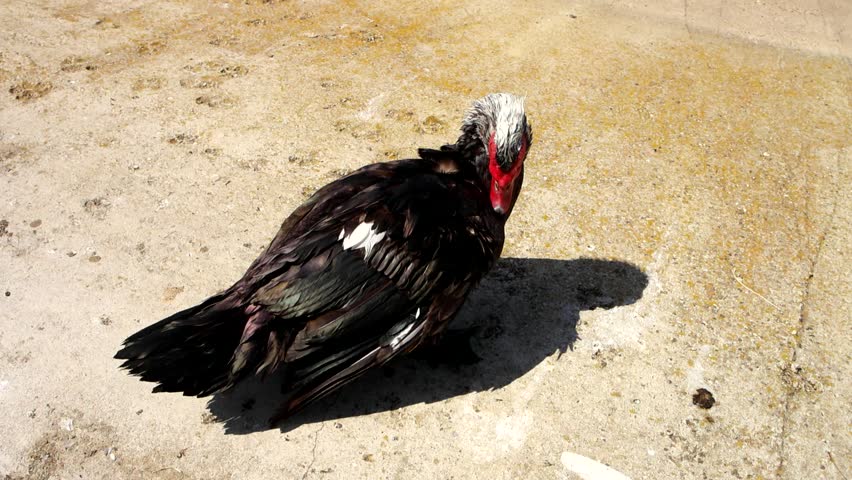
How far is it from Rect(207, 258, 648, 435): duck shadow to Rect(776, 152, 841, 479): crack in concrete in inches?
32.8

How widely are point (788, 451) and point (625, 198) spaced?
1823mm

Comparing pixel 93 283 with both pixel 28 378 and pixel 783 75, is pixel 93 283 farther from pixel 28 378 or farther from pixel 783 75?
pixel 783 75

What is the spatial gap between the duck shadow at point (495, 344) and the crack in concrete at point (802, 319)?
0.83 m

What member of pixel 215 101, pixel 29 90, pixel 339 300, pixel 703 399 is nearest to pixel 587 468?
pixel 703 399

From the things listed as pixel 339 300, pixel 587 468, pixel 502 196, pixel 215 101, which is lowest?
pixel 587 468

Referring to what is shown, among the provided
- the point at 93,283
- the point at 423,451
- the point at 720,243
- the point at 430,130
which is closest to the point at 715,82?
the point at 720,243

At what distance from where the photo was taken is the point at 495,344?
11.7 feet

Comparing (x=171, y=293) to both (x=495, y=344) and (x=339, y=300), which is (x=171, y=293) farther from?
(x=495, y=344)

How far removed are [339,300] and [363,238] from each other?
0.30 metres

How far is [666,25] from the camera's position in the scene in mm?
6031

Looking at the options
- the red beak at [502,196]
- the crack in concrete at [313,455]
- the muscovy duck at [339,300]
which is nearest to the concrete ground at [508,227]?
the crack in concrete at [313,455]

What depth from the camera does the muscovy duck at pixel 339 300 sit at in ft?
9.53

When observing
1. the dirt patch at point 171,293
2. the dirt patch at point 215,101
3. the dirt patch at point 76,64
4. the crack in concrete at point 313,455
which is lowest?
the crack in concrete at point 313,455

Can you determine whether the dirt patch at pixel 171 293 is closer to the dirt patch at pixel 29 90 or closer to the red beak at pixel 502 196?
the red beak at pixel 502 196
